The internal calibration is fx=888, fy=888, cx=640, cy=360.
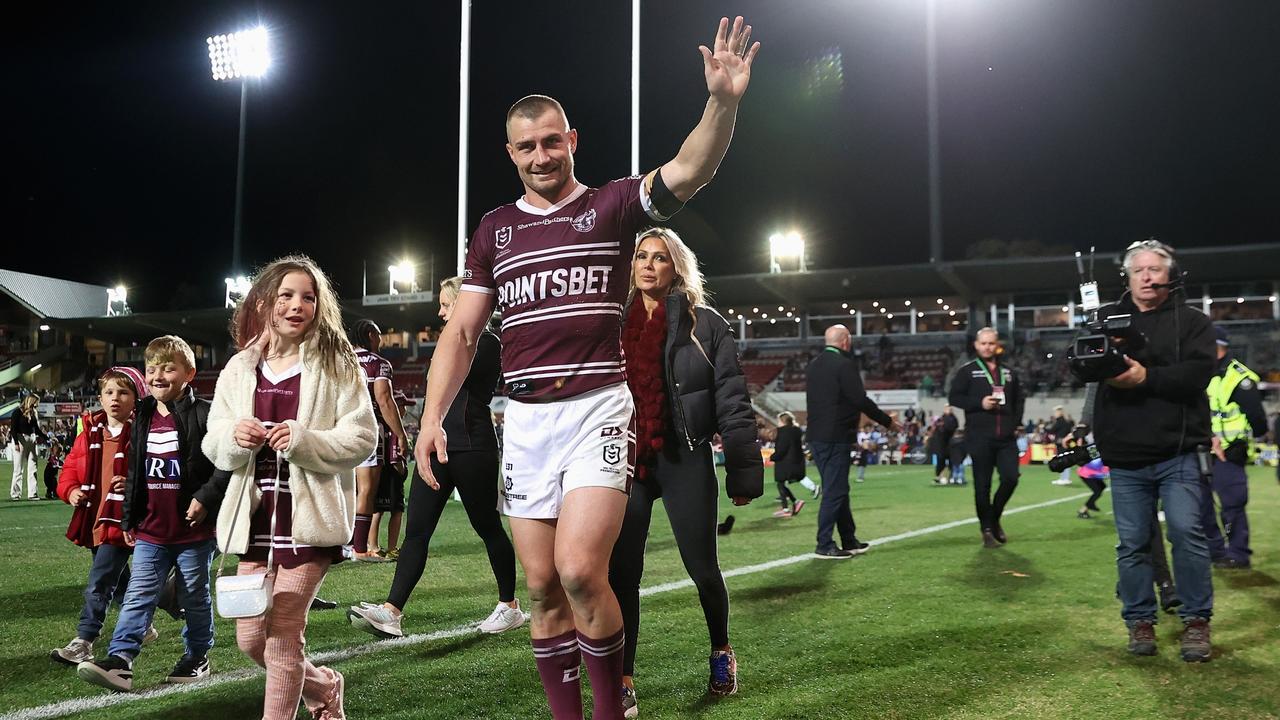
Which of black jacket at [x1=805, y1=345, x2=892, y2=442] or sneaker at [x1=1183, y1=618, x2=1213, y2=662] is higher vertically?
black jacket at [x1=805, y1=345, x2=892, y2=442]

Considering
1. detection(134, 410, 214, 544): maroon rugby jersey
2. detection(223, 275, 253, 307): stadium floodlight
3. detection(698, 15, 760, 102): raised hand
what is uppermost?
detection(223, 275, 253, 307): stadium floodlight

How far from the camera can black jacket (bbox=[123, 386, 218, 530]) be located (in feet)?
13.5

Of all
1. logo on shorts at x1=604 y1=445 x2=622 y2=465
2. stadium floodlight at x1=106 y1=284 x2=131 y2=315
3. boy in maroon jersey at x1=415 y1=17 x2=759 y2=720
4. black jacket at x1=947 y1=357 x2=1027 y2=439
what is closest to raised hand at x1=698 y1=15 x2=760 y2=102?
boy in maroon jersey at x1=415 y1=17 x2=759 y2=720

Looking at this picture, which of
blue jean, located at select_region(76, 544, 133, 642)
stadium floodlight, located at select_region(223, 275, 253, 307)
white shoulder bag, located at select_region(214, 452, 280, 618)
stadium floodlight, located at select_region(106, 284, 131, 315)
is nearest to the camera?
white shoulder bag, located at select_region(214, 452, 280, 618)

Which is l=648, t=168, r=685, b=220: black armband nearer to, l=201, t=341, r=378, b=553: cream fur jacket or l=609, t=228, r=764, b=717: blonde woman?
l=609, t=228, r=764, b=717: blonde woman

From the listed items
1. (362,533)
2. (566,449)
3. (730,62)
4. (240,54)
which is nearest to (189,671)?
(566,449)

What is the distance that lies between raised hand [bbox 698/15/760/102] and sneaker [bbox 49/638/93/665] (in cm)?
416

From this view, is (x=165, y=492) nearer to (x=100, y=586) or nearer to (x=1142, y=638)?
(x=100, y=586)

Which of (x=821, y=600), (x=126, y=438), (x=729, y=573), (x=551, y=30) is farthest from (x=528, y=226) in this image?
(x=551, y=30)

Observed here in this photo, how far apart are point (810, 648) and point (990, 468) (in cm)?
447

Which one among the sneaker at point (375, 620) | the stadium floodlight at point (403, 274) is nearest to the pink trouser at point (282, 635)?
the sneaker at point (375, 620)

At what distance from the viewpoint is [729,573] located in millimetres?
7223

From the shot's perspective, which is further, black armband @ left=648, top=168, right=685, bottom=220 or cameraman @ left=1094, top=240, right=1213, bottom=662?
cameraman @ left=1094, top=240, right=1213, bottom=662

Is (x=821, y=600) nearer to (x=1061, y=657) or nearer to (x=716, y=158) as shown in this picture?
(x=1061, y=657)
